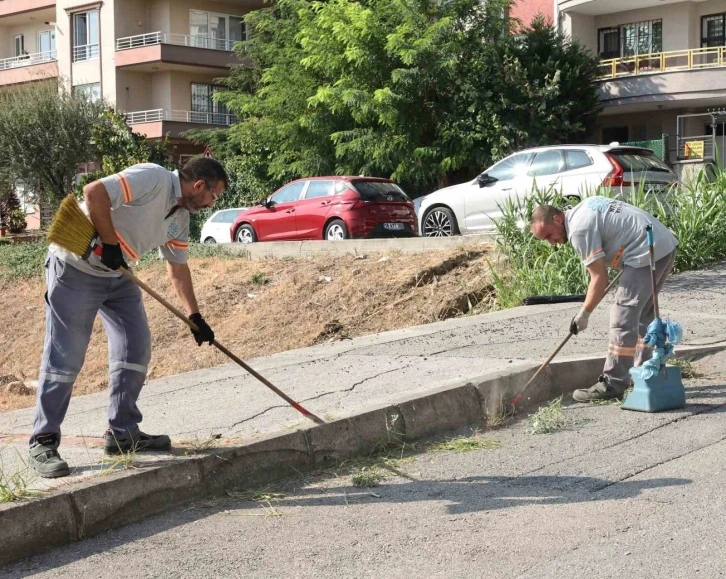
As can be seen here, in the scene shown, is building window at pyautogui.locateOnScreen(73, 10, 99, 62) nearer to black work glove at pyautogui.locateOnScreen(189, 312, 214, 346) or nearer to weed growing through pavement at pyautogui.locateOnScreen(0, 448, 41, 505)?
black work glove at pyautogui.locateOnScreen(189, 312, 214, 346)

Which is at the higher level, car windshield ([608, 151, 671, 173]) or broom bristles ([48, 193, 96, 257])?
car windshield ([608, 151, 671, 173])

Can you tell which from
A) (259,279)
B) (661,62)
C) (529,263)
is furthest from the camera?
(661,62)

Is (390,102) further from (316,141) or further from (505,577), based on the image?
(505,577)

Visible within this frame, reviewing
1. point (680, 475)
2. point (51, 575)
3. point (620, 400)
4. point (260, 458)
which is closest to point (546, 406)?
point (620, 400)

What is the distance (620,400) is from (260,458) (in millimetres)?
3007

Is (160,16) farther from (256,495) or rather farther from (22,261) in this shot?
(256,495)

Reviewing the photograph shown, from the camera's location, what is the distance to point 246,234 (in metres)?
20.4

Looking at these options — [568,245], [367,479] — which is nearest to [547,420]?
[367,479]

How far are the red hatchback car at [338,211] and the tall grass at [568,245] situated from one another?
194 inches

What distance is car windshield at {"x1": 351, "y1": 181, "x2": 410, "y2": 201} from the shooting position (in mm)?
18359

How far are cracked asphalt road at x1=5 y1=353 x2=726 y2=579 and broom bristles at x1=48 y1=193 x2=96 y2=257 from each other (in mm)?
1468

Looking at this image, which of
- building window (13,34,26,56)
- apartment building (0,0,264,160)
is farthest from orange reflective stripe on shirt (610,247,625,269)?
building window (13,34,26,56)

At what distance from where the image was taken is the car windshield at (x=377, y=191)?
18359 mm

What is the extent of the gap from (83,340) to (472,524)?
7.54 ft
